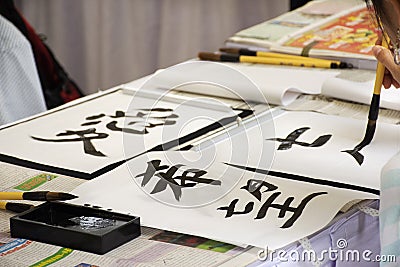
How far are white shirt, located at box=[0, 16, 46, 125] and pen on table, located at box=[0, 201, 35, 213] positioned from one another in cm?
67

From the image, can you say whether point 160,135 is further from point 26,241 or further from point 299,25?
point 299,25

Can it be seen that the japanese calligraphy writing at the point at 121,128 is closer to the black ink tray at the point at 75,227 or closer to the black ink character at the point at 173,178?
the black ink character at the point at 173,178

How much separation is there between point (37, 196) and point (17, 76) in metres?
0.76

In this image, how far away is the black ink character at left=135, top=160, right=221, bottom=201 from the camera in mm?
1078

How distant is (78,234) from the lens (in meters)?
0.92

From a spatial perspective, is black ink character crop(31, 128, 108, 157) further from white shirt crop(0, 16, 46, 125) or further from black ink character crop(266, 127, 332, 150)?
white shirt crop(0, 16, 46, 125)

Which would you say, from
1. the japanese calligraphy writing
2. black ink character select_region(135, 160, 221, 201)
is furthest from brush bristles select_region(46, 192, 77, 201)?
the japanese calligraphy writing

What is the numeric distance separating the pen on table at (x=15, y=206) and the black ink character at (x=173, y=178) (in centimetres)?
15

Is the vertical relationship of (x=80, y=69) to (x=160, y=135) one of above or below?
below

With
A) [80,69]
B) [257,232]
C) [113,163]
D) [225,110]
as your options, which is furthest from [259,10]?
[257,232]

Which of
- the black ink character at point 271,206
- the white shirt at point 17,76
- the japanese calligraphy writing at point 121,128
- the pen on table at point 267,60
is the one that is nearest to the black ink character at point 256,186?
the black ink character at point 271,206

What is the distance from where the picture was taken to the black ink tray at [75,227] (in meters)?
0.92

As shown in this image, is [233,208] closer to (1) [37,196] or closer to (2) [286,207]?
(2) [286,207]

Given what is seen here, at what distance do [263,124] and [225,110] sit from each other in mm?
97
